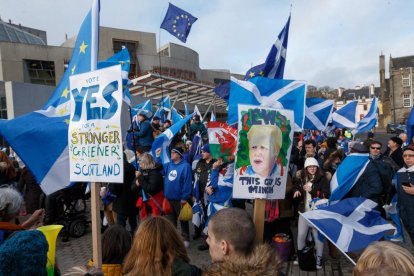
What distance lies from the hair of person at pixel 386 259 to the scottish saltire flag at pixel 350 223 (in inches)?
60.3

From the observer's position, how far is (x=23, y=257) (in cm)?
170

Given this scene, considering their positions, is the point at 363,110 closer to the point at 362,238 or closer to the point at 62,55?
the point at 62,55

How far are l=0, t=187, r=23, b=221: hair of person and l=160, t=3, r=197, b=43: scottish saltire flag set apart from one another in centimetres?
867

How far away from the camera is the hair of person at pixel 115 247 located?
287cm

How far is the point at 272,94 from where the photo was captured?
490 centimetres

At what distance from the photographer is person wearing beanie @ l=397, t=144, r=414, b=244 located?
4.47 meters

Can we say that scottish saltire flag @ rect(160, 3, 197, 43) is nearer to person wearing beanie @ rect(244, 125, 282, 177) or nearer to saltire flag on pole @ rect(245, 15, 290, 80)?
saltire flag on pole @ rect(245, 15, 290, 80)

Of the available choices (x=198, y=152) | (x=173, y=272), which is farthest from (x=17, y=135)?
(x=198, y=152)

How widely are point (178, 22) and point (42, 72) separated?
27.6 metres

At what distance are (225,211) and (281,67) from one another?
4.49m

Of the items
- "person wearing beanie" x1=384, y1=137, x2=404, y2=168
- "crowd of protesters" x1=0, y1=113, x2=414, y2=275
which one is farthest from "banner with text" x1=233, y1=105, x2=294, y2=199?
"person wearing beanie" x1=384, y1=137, x2=404, y2=168

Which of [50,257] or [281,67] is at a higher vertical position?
[281,67]

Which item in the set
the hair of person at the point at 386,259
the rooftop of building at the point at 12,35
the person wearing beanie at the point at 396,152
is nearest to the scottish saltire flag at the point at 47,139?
the hair of person at the point at 386,259

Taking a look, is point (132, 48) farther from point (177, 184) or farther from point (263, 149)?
point (263, 149)
